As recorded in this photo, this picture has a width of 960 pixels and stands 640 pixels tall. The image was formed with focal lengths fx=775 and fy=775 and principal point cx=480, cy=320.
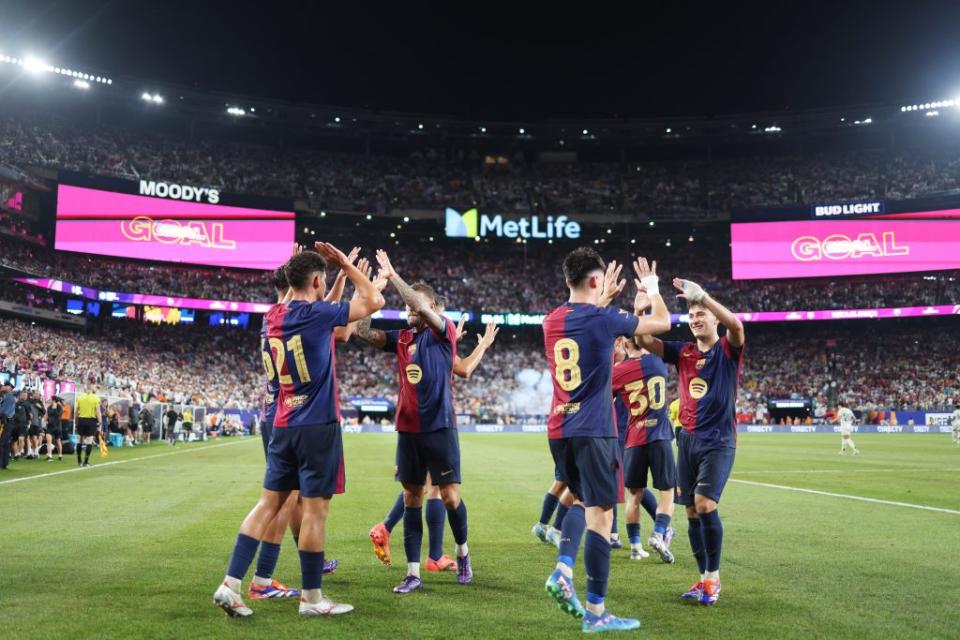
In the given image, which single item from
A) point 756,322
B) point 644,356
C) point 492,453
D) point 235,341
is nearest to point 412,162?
point 235,341

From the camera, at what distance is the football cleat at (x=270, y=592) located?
644cm

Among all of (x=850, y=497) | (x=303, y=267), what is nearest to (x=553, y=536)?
(x=303, y=267)

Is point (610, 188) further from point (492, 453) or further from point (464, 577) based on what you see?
point (464, 577)

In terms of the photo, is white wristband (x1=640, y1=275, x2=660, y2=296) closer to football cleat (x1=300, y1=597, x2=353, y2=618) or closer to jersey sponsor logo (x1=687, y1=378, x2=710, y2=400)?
jersey sponsor logo (x1=687, y1=378, x2=710, y2=400)

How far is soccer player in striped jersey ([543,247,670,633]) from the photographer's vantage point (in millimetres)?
5516

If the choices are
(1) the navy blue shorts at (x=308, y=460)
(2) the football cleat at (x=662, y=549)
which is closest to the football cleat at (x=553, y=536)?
(2) the football cleat at (x=662, y=549)

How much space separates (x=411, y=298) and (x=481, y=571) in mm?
2922

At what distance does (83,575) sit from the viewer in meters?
7.19

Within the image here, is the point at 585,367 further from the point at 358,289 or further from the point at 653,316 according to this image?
the point at 358,289

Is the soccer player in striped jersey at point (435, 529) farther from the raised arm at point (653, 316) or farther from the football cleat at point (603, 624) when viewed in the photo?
the football cleat at point (603, 624)

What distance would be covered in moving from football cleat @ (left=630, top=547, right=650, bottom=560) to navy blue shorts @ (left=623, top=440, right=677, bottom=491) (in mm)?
683

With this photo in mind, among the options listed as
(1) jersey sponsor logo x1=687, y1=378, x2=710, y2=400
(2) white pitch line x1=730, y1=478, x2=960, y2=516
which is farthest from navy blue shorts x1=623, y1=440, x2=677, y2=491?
(2) white pitch line x1=730, y1=478, x2=960, y2=516

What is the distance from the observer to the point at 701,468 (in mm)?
6719

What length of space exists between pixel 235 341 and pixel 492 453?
36.8 meters
